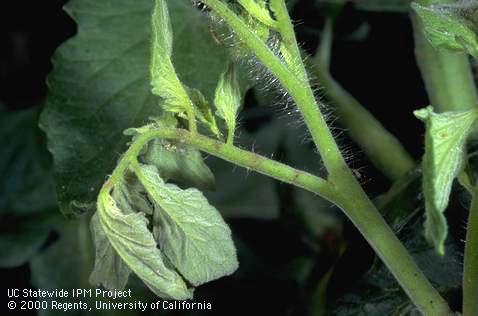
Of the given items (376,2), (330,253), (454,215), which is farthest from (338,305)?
(376,2)

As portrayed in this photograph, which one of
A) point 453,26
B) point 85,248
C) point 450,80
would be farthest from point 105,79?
point 453,26

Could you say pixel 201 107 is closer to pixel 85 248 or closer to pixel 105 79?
pixel 105 79

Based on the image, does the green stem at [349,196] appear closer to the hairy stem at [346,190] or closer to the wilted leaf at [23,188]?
the hairy stem at [346,190]

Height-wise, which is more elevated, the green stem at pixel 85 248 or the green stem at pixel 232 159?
the green stem at pixel 232 159

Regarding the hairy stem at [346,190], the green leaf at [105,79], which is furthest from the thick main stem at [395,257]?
the green leaf at [105,79]

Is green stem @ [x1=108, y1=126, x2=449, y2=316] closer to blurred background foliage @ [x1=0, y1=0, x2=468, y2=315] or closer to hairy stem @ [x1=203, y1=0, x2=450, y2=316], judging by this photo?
hairy stem @ [x1=203, y1=0, x2=450, y2=316]

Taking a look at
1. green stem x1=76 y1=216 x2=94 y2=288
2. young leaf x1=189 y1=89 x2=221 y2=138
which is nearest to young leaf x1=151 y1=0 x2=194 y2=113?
young leaf x1=189 y1=89 x2=221 y2=138

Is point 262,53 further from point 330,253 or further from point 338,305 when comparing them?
point 330,253
